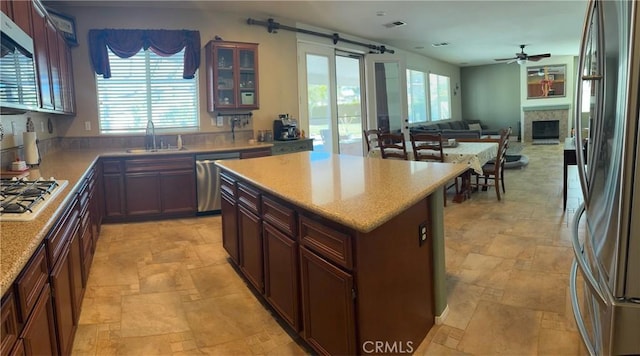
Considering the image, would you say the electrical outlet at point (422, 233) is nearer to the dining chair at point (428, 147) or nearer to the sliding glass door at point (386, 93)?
the dining chair at point (428, 147)

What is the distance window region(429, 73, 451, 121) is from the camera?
11842 mm

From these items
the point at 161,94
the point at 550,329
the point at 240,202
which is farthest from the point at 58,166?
the point at 550,329

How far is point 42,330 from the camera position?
→ 5.13 feet

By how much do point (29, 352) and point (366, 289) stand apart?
3.97 ft

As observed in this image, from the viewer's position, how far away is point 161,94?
17.7ft

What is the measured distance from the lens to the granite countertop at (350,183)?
5.52ft

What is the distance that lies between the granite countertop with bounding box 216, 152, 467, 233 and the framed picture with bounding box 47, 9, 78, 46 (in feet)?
9.36

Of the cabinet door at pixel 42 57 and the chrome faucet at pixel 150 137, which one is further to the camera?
the chrome faucet at pixel 150 137

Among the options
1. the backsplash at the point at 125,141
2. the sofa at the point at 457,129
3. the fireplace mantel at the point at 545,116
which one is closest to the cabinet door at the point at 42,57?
the backsplash at the point at 125,141

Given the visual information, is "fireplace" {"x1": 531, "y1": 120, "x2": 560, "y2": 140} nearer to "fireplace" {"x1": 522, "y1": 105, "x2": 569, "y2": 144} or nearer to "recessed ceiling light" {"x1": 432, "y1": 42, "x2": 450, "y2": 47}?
"fireplace" {"x1": 522, "y1": 105, "x2": 569, "y2": 144}

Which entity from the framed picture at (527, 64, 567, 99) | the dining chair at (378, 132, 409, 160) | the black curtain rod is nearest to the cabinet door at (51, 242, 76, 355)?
the dining chair at (378, 132, 409, 160)

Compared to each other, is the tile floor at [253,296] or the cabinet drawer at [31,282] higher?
the cabinet drawer at [31,282]

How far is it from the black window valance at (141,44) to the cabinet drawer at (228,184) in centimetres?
256

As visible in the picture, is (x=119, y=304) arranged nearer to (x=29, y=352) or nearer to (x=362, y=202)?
(x=29, y=352)
